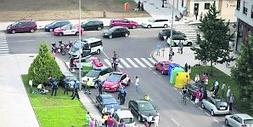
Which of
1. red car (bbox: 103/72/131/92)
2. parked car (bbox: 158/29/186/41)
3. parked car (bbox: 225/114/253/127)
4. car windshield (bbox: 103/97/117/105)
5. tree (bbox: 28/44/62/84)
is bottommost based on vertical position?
parked car (bbox: 225/114/253/127)

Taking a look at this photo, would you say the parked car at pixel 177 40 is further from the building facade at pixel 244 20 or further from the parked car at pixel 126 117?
the parked car at pixel 126 117

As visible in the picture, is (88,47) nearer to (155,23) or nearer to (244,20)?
(155,23)

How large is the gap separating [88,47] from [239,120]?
25.1 metres

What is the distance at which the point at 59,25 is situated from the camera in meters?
76.9

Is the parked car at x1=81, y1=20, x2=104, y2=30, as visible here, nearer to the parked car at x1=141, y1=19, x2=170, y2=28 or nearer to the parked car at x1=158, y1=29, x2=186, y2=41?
the parked car at x1=141, y1=19, x2=170, y2=28

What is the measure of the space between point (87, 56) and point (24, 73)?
28.5 feet

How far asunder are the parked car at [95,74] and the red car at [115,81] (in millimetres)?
1046

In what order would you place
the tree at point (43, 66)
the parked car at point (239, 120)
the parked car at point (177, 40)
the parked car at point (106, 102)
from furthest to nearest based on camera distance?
the parked car at point (177, 40)
the tree at point (43, 66)
the parked car at point (106, 102)
the parked car at point (239, 120)

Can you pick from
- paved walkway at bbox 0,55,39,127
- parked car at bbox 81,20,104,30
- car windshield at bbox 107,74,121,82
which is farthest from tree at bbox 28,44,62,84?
parked car at bbox 81,20,104,30

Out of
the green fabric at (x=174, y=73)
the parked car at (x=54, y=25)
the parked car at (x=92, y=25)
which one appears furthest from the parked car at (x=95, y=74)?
the parked car at (x=92, y=25)

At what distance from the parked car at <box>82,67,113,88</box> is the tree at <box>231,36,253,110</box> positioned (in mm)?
13079

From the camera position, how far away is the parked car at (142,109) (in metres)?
48.7

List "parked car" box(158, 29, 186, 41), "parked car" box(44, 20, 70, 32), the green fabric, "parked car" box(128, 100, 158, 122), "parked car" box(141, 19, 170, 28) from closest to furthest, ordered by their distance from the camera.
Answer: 1. "parked car" box(128, 100, 158, 122)
2. the green fabric
3. "parked car" box(158, 29, 186, 41)
4. "parked car" box(44, 20, 70, 32)
5. "parked car" box(141, 19, 170, 28)

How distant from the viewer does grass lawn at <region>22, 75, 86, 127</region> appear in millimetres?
47650
